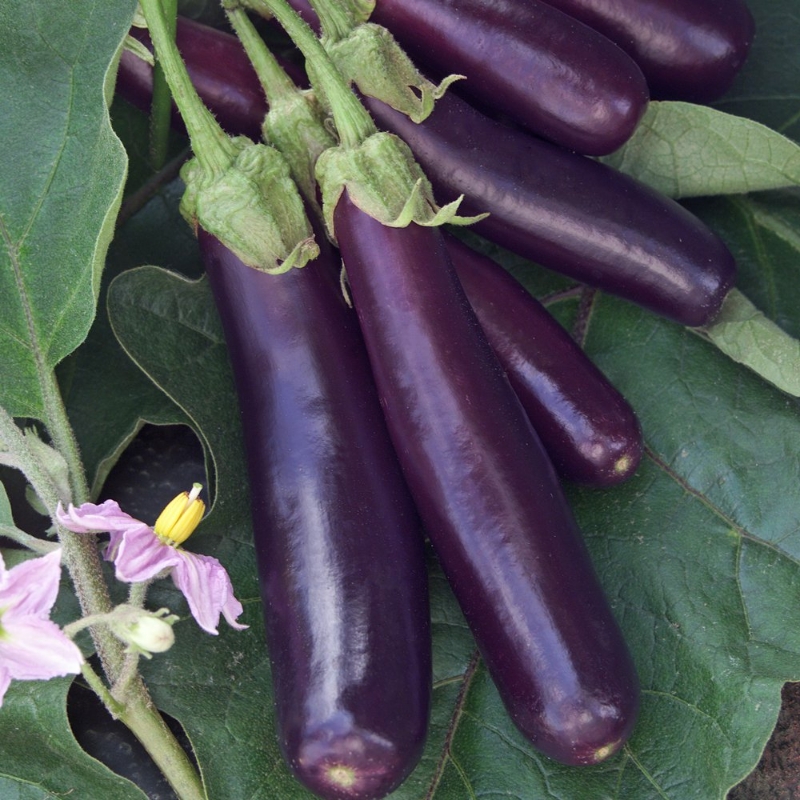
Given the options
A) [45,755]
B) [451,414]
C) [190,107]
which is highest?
[190,107]

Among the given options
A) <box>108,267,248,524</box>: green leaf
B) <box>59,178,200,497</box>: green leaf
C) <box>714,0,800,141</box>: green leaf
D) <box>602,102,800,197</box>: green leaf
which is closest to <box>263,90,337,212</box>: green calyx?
<box>108,267,248,524</box>: green leaf

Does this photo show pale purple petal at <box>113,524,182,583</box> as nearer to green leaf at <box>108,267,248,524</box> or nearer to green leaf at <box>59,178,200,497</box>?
green leaf at <box>108,267,248,524</box>

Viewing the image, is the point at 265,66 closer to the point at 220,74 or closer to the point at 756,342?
the point at 220,74

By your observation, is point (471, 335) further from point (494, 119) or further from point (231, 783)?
point (231, 783)

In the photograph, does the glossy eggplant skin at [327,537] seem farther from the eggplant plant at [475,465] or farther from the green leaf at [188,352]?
the green leaf at [188,352]

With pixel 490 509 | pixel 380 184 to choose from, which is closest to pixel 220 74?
pixel 380 184

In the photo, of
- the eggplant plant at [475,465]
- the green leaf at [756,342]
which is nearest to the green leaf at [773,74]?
the eggplant plant at [475,465]
